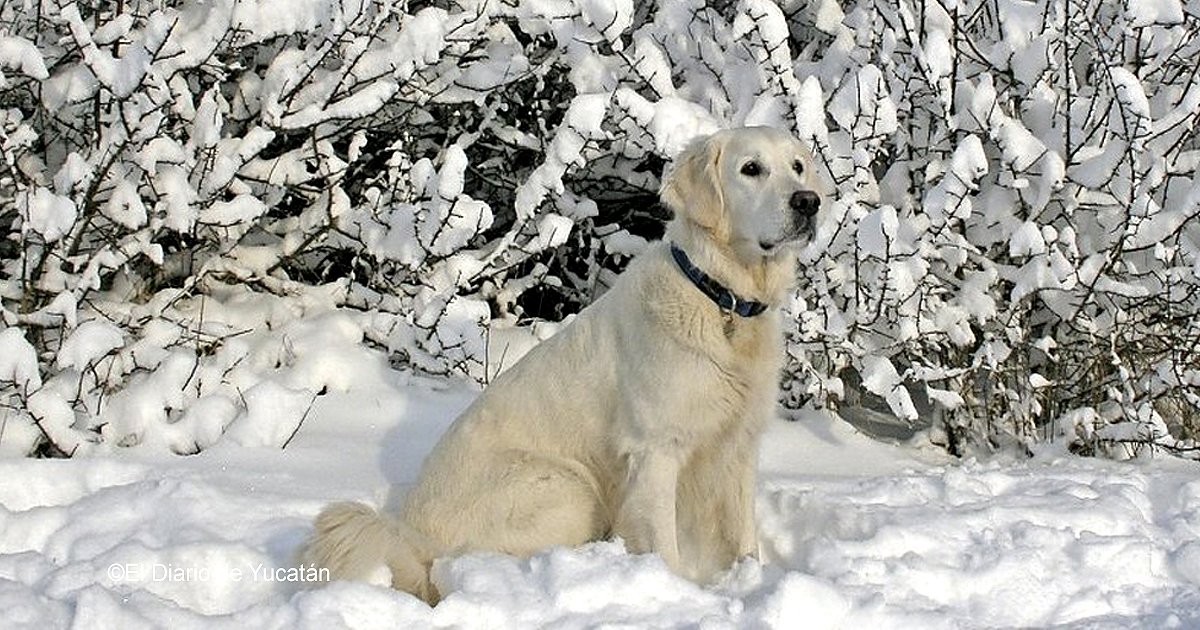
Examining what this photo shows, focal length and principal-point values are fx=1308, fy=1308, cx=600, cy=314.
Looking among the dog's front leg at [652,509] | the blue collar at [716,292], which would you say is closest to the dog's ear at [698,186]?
the blue collar at [716,292]

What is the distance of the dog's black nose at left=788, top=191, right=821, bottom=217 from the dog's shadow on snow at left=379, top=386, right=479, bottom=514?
153 cm

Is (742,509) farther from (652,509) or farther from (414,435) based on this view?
(414,435)

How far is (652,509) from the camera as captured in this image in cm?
362

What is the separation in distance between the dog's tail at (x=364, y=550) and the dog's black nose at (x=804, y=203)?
1376 millimetres

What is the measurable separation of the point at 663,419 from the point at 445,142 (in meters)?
2.77

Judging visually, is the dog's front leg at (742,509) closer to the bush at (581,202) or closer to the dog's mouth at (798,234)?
the dog's mouth at (798,234)

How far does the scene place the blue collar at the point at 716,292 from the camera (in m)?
3.71

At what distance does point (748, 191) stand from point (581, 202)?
218 centimetres

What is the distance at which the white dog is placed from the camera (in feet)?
11.9

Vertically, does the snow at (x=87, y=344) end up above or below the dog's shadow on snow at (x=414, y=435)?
above

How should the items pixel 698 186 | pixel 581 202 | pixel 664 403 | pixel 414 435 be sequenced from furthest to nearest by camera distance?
pixel 581 202 → pixel 414 435 → pixel 698 186 → pixel 664 403

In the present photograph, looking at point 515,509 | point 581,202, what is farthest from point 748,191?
point 581,202

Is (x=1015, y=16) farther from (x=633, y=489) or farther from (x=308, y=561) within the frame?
(x=308, y=561)

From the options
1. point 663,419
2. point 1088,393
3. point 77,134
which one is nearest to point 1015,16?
point 1088,393
